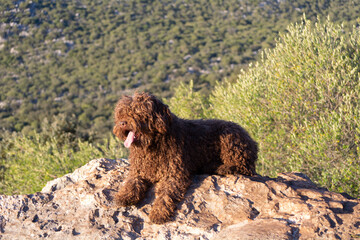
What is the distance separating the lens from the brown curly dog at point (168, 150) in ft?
16.5

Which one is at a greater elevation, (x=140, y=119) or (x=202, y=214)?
(x=140, y=119)

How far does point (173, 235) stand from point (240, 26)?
5245cm

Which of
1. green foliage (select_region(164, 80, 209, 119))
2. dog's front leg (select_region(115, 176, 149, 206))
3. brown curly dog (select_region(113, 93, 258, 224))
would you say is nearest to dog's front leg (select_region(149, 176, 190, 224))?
brown curly dog (select_region(113, 93, 258, 224))

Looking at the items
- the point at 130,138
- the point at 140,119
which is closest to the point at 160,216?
the point at 130,138

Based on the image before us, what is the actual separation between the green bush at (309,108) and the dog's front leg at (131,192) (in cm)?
683

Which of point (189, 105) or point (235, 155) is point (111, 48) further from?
point (235, 155)

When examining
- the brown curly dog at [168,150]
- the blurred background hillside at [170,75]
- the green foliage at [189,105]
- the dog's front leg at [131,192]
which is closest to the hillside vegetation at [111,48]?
the blurred background hillside at [170,75]

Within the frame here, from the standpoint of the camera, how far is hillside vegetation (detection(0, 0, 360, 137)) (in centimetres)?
4422

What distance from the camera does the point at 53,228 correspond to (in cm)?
529

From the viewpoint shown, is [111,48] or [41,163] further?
[111,48]

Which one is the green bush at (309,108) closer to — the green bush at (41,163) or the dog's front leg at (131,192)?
the dog's front leg at (131,192)

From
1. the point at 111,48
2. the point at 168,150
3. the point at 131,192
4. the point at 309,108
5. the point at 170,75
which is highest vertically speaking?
the point at 168,150

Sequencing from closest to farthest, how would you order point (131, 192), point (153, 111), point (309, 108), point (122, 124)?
point (122, 124)
point (153, 111)
point (131, 192)
point (309, 108)

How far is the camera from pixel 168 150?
545 centimetres
